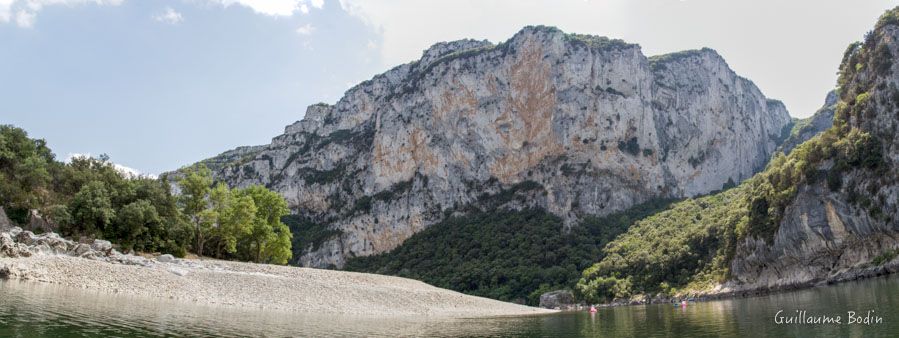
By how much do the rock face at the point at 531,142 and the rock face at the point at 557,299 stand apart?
119 feet

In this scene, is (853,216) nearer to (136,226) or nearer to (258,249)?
(258,249)

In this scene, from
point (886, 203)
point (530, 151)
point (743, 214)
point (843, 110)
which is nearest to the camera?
point (886, 203)

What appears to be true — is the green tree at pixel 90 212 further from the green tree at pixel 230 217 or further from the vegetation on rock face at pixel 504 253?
the vegetation on rock face at pixel 504 253

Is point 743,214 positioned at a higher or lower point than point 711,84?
lower

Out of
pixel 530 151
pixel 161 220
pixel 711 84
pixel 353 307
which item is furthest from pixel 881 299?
pixel 711 84

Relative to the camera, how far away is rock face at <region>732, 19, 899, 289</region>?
6431 cm

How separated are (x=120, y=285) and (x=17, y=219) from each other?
19750 mm

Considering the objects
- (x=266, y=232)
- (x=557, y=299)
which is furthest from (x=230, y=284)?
(x=557, y=299)

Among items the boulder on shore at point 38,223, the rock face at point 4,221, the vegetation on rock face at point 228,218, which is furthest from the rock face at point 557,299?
the rock face at point 4,221

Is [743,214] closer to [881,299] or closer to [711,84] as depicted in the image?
[881,299]

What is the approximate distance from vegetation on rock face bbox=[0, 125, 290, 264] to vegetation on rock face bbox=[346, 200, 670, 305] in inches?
1977

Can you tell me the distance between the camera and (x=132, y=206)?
45.0 meters

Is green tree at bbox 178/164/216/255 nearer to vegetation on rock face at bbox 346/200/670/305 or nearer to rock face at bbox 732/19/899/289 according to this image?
vegetation on rock face at bbox 346/200/670/305

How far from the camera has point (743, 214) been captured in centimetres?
9081
